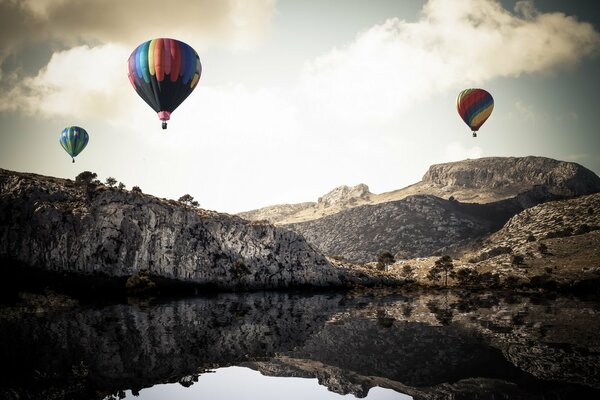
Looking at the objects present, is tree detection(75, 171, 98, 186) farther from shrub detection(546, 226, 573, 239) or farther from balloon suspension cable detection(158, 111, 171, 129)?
shrub detection(546, 226, 573, 239)

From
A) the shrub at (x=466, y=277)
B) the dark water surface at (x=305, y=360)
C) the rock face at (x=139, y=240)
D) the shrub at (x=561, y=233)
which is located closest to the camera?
the dark water surface at (x=305, y=360)

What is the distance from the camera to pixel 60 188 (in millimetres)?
83688

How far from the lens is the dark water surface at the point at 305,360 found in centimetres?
1341

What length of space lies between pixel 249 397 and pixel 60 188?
302 ft

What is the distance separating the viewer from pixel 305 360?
60.8 ft

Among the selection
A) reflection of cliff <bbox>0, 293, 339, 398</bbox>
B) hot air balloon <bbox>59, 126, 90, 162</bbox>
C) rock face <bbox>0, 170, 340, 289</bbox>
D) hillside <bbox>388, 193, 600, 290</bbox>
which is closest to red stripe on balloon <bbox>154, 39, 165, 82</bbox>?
reflection of cliff <bbox>0, 293, 339, 398</bbox>

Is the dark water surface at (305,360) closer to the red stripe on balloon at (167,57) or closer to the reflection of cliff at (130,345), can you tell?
the reflection of cliff at (130,345)

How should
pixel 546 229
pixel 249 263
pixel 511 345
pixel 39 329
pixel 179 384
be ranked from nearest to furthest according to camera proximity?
pixel 179 384, pixel 511 345, pixel 39 329, pixel 249 263, pixel 546 229

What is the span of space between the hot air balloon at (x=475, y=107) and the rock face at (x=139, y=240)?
52.6m

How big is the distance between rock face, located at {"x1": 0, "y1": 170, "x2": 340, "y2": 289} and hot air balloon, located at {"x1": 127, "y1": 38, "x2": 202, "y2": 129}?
49724 mm

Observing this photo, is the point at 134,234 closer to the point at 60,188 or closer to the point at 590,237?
the point at 60,188

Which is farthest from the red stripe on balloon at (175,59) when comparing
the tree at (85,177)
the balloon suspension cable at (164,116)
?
the tree at (85,177)

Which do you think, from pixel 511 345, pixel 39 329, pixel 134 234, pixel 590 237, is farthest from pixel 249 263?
pixel 590 237

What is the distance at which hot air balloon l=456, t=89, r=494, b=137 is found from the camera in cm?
6900
